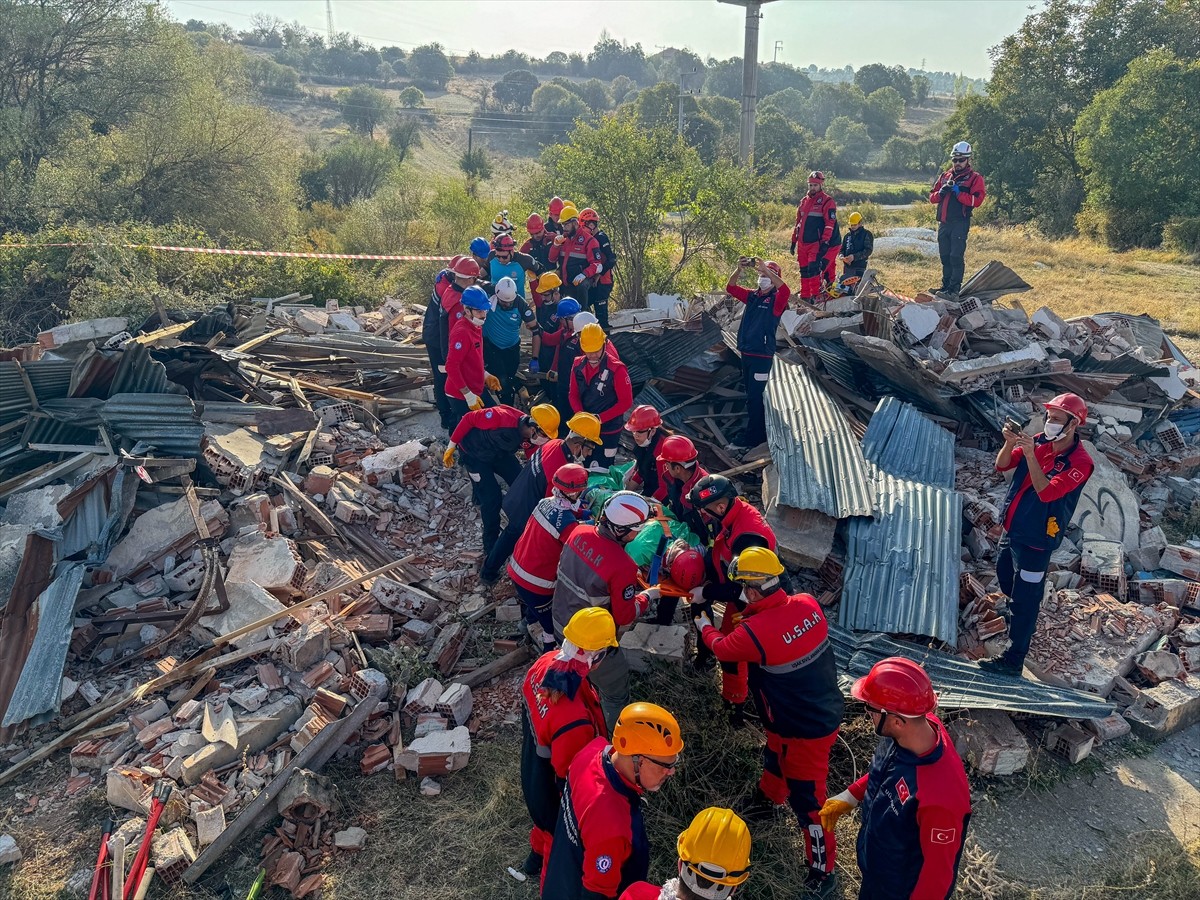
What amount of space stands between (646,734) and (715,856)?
510 millimetres

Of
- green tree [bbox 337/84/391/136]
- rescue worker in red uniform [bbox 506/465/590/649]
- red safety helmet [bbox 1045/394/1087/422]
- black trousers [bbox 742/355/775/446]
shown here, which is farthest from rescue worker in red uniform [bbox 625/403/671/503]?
green tree [bbox 337/84/391/136]

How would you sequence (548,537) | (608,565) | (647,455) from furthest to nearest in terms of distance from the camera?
(647,455) → (548,537) → (608,565)

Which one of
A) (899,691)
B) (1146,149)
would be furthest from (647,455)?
(1146,149)

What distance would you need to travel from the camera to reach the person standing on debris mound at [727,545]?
15.7 feet

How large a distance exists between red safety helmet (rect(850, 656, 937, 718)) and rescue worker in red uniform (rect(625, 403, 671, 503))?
2903 mm

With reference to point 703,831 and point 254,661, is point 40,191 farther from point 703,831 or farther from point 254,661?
point 703,831

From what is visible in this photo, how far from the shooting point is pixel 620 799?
2953 mm

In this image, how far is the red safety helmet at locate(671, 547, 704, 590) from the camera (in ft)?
16.1

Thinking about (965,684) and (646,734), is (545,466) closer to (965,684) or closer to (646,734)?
(646,734)

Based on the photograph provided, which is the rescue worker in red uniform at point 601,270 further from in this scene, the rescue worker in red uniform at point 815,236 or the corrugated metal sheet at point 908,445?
the corrugated metal sheet at point 908,445

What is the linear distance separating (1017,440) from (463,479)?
17.0 ft

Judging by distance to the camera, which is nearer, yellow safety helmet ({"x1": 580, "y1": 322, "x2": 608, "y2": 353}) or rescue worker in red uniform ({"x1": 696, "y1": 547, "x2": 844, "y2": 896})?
rescue worker in red uniform ({"x1": 696, "y1": 547, "x2": 844, "y2": 896})

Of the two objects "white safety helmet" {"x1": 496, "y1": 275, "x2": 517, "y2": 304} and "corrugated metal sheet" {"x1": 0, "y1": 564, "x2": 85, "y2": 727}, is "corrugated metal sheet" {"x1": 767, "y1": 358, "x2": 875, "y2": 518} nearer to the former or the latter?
"white safety helmet" {"x1": 496, "y1": 275, "x2": 517, "y2": 304}

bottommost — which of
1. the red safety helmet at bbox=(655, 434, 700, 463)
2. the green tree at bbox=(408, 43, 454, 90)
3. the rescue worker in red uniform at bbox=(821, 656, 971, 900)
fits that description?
the rescue worker in red uniform at bbox=(821, 656, 971, 900)
